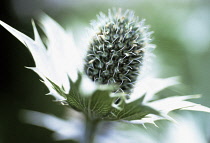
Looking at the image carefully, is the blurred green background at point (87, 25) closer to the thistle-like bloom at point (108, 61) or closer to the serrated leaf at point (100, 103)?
the thistle-like bloom at point (108, 61)

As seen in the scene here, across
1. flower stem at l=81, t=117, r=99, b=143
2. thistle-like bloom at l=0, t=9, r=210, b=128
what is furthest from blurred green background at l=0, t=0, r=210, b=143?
flower stem at l=81, t=117, r=99, b=143

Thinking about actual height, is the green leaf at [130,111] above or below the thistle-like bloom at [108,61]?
below

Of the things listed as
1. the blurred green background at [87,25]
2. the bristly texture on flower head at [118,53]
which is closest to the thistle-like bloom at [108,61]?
the bristly texture on flower head at [118,53]

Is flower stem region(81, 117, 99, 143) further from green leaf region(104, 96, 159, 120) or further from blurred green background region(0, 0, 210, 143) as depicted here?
blurred green background region(0, 0, 210, 143)

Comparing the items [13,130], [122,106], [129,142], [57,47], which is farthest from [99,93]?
[13,130]

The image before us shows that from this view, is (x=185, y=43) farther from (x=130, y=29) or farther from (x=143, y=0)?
(x=130, y=29)

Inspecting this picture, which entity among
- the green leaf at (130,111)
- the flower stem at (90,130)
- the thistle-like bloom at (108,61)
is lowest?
the flower stem at (90,130)
